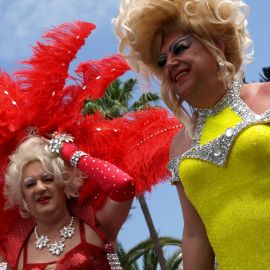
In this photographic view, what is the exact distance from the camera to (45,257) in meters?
3.60

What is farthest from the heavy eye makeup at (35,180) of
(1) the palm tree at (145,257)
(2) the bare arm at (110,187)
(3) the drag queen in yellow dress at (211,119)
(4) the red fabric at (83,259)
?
(1) the palm tree at (145,257)

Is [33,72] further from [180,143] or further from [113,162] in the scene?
[180,143]

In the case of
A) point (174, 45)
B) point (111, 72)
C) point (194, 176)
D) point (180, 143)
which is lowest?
point (194, 176)

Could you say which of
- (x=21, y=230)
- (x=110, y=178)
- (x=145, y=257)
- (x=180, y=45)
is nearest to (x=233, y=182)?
(x=180, y=45)

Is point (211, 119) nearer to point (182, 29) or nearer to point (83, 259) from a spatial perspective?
point (182, 29)

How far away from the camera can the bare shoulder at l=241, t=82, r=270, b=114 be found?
2522 millimetres

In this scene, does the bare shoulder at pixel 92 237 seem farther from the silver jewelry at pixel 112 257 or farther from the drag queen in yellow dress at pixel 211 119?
the drag queen in yellow dress at pixel 211 119

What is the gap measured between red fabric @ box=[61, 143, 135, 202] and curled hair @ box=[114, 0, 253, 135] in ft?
2.39

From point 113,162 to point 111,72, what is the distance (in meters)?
0.58

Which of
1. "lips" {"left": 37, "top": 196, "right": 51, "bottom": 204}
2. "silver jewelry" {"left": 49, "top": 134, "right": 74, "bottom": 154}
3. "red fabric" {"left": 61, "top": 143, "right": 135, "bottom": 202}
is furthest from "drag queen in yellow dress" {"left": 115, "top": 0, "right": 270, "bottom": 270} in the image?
"lips" {"left": 37, "top": 196, "right": 51, "bottom": 204}

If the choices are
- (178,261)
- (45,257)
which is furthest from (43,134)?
(178,261)

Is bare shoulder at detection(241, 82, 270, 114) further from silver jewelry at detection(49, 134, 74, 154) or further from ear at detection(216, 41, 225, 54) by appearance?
silver jewelry at detection(49, 134, 74, 154)

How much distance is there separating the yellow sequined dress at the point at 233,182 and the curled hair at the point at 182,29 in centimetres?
17

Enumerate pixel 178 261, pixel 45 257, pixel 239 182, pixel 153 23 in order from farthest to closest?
1. pixel 178 261
2. pixel 45 257
3. pixel 153 23
4. pixel 239 182
